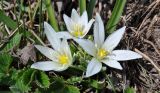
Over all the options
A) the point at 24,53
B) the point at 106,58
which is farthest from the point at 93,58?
the point at 24,53

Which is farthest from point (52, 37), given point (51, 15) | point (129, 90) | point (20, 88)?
point (129, 90)

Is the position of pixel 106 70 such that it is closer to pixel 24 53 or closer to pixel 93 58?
pixel 93 58

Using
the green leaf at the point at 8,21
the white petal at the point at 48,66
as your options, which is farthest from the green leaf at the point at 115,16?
the green leaf at the point at 8,21

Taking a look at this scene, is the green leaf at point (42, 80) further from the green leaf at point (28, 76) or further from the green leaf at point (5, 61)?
the green leaf at point (5, 61)

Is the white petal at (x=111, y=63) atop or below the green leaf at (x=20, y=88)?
atop

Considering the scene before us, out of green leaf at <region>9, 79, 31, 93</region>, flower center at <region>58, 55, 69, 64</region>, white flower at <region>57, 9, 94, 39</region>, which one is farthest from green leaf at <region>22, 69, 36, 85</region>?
white flower at <region>57, 9, 94, 39</region>

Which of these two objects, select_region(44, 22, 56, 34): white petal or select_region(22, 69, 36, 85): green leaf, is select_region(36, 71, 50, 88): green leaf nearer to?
select_region(22, 69, 36, 85): green leaf

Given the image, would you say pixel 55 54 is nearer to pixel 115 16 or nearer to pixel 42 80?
pixel 42 80
